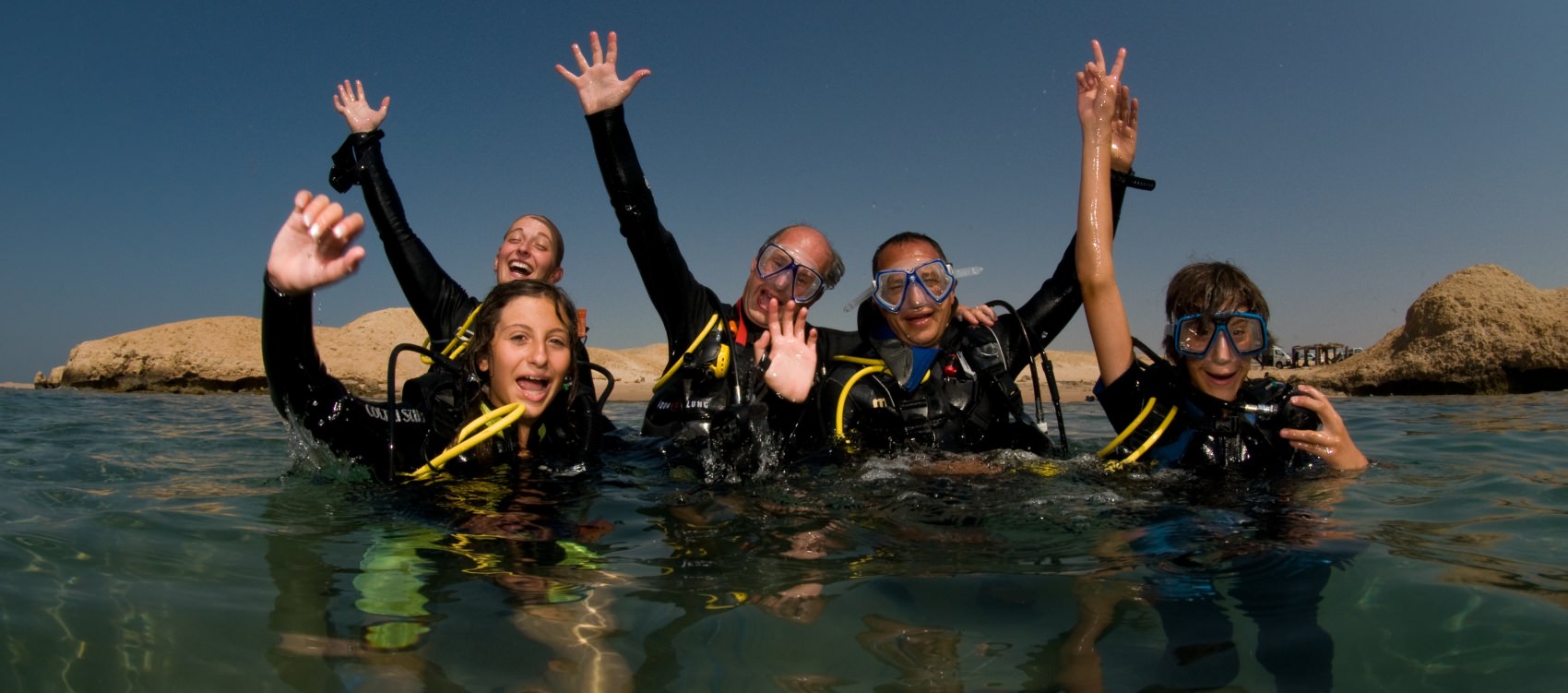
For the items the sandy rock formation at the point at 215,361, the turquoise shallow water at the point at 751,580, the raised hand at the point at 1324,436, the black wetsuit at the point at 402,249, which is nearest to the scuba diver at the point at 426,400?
the turquoise shallow water at the point at 751,580

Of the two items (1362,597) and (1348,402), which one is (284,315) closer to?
(1362,597)

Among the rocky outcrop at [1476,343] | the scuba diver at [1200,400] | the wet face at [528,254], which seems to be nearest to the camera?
the scuba diver at [1200,400]

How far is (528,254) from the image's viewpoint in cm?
489

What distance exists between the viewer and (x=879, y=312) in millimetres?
4402

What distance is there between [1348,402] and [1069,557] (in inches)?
368

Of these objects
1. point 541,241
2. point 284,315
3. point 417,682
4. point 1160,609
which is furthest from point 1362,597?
point 541,241

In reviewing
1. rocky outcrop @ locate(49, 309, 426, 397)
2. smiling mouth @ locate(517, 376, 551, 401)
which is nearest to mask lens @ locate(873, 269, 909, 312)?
smiling mouth @ locate(517, 376, 551, 401)

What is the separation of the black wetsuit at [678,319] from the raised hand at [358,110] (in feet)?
6.12

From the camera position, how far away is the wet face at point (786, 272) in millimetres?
4316

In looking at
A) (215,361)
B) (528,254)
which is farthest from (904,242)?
(215,361)

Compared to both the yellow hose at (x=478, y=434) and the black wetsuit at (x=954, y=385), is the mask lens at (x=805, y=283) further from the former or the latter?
the yellow hose at (x=478, y=434)

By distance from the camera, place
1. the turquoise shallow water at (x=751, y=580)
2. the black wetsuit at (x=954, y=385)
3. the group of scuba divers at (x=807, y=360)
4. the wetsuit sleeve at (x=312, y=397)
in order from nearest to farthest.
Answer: the turquoise shallow water at (x=751, y=580) < the wetsuit sleeve at (x=312, y=397) < the group of scuba divers at (x=807, y=360) < the black wetsuit at (x=954, y=385)

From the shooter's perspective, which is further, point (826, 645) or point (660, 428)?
point (660, 428)

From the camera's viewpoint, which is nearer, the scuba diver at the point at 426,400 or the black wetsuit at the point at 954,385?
the scuba diver at the point at 426,400
